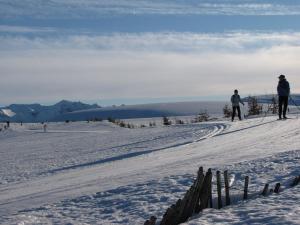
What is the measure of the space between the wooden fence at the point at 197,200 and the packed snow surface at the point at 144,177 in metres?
0.18

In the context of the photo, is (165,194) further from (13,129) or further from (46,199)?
(13,129)

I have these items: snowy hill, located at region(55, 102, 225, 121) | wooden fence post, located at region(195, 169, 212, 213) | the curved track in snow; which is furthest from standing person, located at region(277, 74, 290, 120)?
snowy hill, located at region(55, 102, 225, 121)

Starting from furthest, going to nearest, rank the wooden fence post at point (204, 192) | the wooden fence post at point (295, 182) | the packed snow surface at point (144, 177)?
1. the wooden fence post at point (295, 182)
2. the packed snow surface at point (144, 177)
3. the wooden fence post at point (204, 192)

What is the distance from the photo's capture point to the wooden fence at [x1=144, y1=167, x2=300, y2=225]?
29.3 ft

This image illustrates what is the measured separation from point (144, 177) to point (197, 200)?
3551 millimetres

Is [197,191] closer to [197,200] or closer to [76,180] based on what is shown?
[197,200]

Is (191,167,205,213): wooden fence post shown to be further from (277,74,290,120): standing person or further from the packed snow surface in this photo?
(277,74,290,120): standing person

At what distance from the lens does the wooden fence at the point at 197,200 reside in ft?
29.3

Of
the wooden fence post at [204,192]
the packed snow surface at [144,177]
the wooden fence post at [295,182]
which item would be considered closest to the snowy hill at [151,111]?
the packed snow surface at [144,177]

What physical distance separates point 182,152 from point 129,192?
6.24 m

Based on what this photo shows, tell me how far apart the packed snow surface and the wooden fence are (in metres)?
0.18

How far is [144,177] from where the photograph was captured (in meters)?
13.0

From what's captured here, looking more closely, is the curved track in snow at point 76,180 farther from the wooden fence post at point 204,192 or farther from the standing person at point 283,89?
the standing person at point 283,89

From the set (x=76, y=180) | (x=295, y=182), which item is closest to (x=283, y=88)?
(x=76, y=180)
